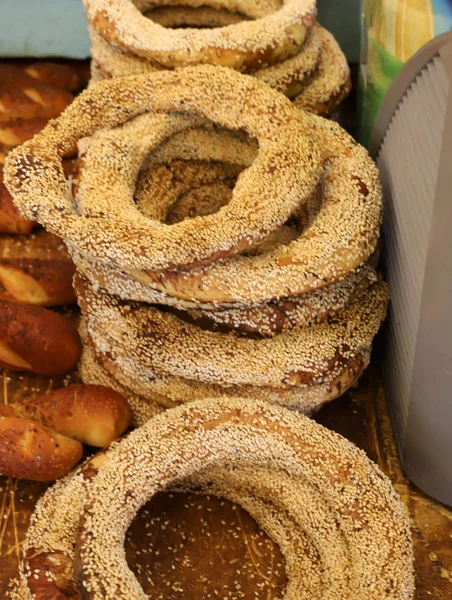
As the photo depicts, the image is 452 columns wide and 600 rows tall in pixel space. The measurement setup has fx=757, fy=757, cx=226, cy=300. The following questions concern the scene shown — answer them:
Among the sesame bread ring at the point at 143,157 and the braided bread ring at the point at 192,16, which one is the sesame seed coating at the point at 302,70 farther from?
the sesame bread ring at the point at 143,157

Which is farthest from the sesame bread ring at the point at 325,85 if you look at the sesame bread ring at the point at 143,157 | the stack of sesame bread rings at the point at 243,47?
the sesame bread ring at the point at 143,157

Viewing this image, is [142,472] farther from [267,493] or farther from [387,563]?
[387,563]

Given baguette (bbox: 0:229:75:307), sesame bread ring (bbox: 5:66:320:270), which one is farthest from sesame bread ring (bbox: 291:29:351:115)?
baguette (bbox: 0:229:75:307)

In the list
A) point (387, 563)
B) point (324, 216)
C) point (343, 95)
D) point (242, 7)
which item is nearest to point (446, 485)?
point (387, 563)

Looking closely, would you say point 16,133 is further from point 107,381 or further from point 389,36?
point 389,36

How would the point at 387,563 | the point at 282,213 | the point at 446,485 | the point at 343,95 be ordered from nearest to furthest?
the point at 387,563 < the point at 282,213 < the point at 446,485 < the point at 343,95

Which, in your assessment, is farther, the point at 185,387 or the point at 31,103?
the point at 31,103

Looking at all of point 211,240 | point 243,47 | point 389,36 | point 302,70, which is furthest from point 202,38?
point 211,240
